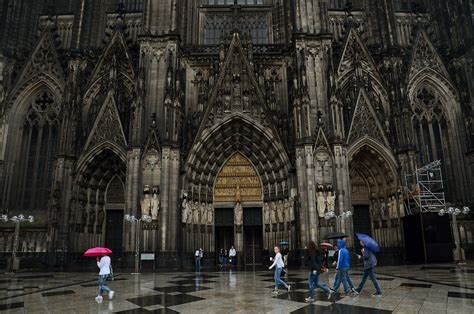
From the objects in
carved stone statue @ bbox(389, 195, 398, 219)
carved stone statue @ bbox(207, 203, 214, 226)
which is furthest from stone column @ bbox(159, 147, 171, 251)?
carved stone statue @ bbox(389, 195, 398, 219)

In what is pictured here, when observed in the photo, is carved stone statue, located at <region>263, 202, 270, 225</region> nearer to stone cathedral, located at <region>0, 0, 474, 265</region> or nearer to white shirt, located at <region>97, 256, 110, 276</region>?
stone cathedral, located at <region>0, 0, 474, 265</region>

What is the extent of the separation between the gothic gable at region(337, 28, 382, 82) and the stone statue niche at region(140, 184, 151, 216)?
16.3 meters

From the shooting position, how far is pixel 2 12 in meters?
28.2

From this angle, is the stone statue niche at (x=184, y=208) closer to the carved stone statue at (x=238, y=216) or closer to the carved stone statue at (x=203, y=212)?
the carved stone statue at (x=203, y=212)

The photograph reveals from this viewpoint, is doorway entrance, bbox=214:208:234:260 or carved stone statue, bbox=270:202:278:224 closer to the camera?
carved stone statue, bbox=270:202:278:224

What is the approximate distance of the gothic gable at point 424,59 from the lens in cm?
2752

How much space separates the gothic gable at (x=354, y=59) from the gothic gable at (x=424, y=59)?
9.72 ft

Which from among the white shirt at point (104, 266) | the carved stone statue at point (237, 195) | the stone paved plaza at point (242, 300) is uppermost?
the carved stone statue at point (237, 195)

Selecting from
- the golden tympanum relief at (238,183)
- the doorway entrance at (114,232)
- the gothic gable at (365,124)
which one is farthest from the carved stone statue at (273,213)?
the doorway entrance at (114,232)

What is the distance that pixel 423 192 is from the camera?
22.9 meters

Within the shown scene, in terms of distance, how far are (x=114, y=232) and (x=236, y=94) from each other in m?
13.4

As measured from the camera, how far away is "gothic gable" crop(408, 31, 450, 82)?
2752 centimetres

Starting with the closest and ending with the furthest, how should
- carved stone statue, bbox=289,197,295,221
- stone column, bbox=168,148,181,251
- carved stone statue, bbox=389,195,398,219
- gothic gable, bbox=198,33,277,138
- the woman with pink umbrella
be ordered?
the woman with pink umbrella, stone column, bbox=168,148,181,251, carved stone statue, bbox=289,197,295,221, carved stone statue, bbox=389,195,398,219, gothic gable, bbox=198,33,277,138

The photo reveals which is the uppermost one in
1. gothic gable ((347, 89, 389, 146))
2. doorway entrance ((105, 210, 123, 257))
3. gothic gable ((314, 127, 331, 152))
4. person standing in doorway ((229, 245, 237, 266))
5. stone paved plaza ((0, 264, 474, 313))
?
gothic gable ((347, 89, 389, 146))
